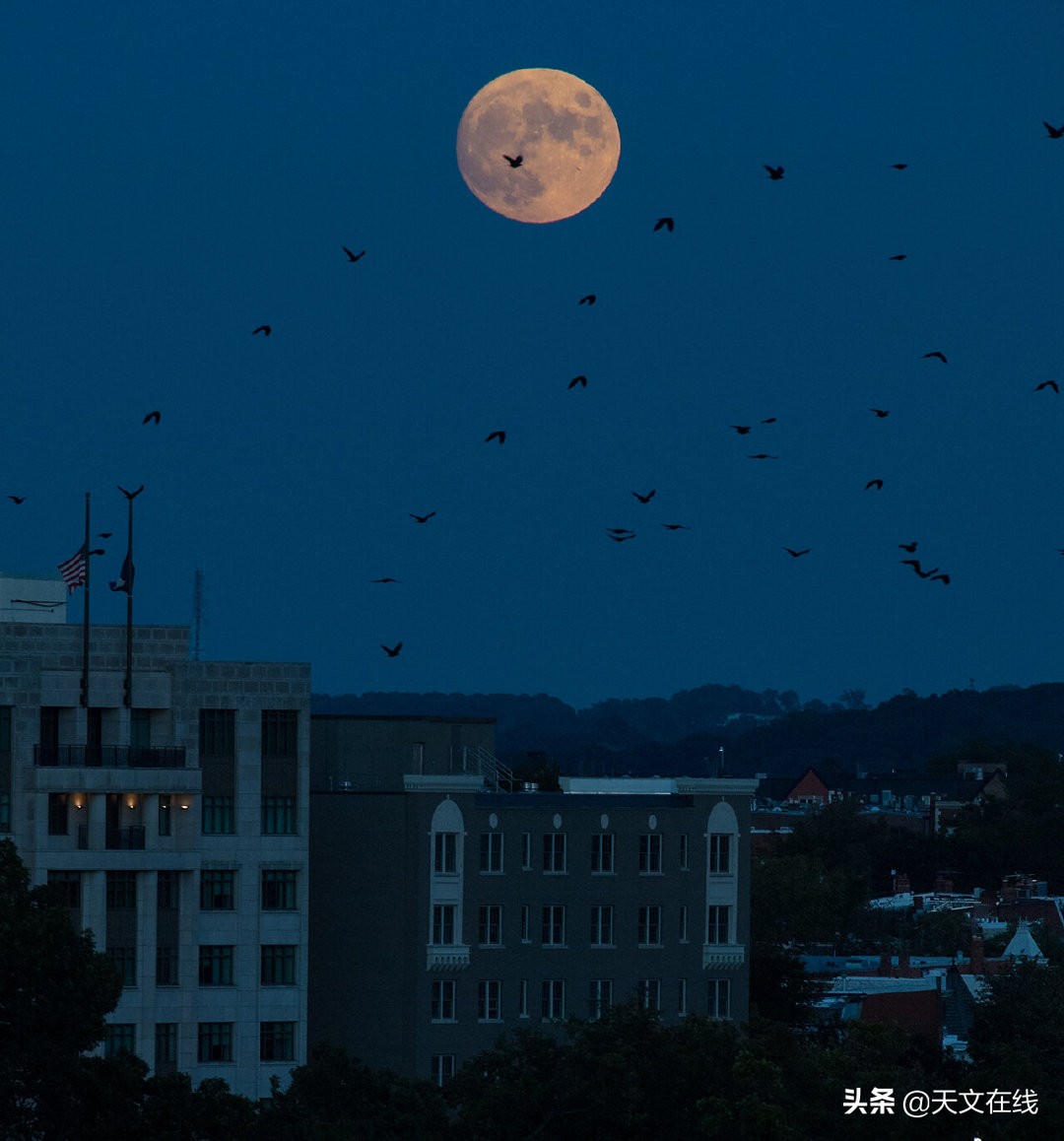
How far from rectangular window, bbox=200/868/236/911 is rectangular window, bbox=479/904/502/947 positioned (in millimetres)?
11731

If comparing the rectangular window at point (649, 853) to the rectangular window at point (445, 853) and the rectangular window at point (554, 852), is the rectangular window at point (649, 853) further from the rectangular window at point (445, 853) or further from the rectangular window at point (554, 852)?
the rectangular window at point (445, 853)

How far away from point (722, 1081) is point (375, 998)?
30.9 meters

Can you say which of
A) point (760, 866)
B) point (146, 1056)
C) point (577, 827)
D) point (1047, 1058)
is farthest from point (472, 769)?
point (760, 866)

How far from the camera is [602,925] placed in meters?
102

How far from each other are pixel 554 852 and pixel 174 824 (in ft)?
55.3

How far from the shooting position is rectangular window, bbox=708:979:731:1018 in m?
102

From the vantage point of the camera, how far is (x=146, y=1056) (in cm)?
8969

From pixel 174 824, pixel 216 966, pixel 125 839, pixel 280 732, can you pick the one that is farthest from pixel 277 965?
pixel 280 732

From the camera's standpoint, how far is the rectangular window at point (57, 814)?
9044cm

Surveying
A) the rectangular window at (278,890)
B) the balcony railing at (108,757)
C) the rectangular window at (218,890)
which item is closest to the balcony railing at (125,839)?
the balcony railing at (108,757)

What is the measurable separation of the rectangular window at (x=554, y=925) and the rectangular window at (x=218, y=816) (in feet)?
47.8

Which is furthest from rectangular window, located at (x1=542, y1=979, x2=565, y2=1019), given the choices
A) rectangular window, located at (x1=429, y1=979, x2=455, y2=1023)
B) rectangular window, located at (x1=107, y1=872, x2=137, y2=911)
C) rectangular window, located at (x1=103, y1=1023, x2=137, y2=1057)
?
rectangular window, located at (x1=107, y1=872, x2=137, y2=911)

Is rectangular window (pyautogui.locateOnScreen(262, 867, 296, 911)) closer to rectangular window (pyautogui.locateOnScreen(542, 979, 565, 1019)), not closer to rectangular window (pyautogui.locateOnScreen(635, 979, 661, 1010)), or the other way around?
rectangular window (pyautogui.locateOnScreen(542, 979, 565, 1019))

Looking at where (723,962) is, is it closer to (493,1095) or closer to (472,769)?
(472,769)
